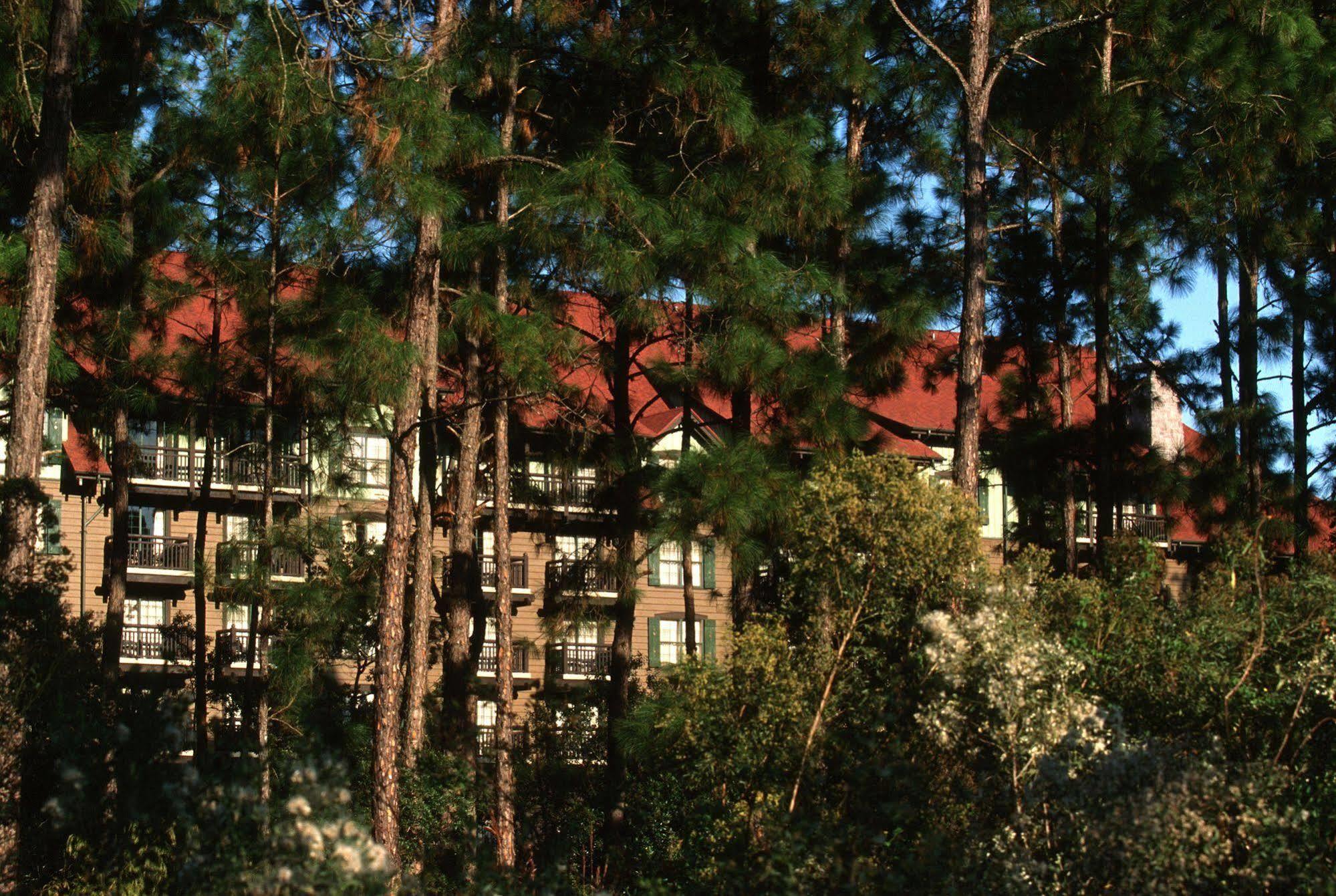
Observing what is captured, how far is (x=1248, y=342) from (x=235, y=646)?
69.1ft

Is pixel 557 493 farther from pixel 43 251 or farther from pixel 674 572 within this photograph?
pixel 43 251

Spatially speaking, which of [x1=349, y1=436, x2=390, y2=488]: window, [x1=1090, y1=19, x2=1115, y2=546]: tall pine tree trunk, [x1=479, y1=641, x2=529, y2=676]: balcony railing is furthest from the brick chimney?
[x1=349, y1=436, x2=390, y2=488]: window

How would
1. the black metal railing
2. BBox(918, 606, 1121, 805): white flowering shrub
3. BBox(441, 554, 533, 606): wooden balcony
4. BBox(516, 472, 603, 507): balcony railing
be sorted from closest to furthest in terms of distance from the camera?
1. BBox(918, 606, 1121, 805): white flowering shrub
2. BBox(516, 472, 603, 507): balcony railing
3. the black metal railing
4. BBox(441, 554, 533, 606): wooden balcony

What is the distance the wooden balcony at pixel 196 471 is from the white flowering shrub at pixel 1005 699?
20.2m

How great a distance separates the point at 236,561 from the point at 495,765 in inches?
255

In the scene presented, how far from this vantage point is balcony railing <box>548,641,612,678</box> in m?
34.4

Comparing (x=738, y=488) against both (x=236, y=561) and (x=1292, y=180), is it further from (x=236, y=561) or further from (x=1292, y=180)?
(x=1292, y=180)

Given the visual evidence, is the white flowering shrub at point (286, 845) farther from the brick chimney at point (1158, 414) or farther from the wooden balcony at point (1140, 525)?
the wooden balcony at point (1140, 525)

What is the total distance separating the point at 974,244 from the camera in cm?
1827

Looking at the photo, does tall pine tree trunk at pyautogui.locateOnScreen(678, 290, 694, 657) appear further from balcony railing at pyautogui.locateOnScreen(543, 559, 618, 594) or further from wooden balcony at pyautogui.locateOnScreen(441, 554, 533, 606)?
wooden balcony at pyautogui.locateOnScreen(441, 554, 533, 606)

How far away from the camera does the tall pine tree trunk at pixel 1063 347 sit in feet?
86.0

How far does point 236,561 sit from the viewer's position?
80.1ft

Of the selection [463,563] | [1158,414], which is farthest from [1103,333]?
[1158,414]

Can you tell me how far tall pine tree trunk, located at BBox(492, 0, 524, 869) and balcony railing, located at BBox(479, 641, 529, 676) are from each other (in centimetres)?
1294
